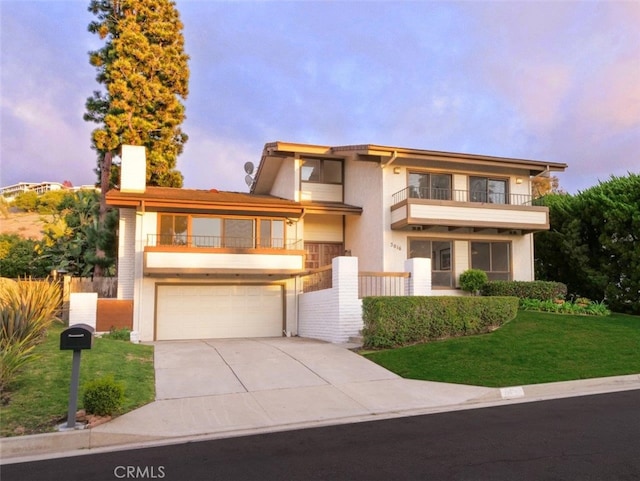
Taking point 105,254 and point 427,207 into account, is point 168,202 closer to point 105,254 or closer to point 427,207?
point 105,254

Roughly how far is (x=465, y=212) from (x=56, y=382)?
15.2 meters

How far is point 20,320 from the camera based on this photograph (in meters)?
9.56

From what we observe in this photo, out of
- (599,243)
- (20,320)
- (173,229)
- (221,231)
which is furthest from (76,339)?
(599,243)

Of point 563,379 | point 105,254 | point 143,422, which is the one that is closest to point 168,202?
point 105,254

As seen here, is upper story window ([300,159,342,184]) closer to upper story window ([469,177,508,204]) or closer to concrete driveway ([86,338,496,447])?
upper story window ([469,177,508,204])

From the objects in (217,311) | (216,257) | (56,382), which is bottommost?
(56,382)

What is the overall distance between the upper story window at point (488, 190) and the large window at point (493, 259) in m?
1.85

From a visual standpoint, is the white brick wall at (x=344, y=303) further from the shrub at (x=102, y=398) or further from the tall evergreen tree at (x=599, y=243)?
the tall evergreen tree at (x=599, y=243)

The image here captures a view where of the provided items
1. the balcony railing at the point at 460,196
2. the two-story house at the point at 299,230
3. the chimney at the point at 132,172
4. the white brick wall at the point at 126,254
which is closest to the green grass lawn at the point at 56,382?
the white brick wall at the point at 126,254

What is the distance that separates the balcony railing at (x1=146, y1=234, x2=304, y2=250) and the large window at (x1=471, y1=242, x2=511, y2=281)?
7263mm

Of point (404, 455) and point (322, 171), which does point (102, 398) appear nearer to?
point (404, 455)

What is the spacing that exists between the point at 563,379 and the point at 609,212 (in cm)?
1210

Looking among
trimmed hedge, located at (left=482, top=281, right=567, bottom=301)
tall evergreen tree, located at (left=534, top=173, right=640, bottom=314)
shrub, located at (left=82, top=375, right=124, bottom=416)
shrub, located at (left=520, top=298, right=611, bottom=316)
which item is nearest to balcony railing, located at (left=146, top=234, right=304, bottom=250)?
trimmed hedge, located at (left=482, top=281, right=567, bottom=301)

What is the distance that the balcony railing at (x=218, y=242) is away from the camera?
19.2 metres
